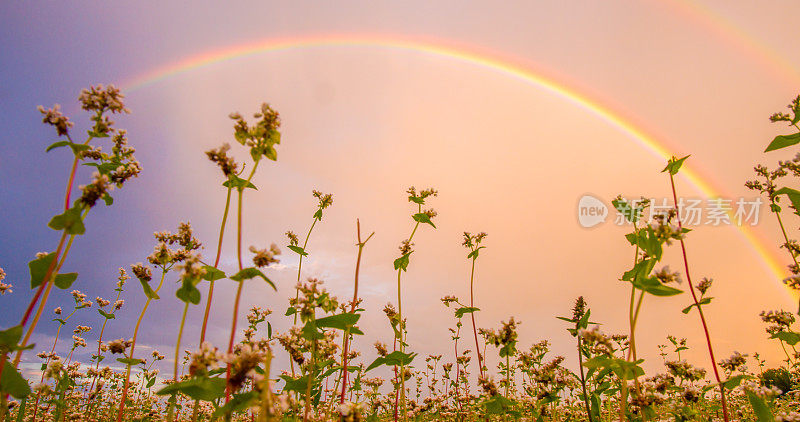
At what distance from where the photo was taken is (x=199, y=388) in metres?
2.50

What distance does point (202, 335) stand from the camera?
11.1ft

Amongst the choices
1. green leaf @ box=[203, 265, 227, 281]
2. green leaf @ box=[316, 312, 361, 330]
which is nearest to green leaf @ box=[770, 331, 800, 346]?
green leaf @ box=[316, 312, 361, 330]

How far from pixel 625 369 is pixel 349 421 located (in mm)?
2492

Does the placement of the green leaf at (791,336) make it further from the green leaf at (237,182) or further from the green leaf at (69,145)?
the green leaf at (69,145)

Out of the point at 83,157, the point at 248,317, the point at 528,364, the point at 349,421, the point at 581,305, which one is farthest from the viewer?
the point at 248,317

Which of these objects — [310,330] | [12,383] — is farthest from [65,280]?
[310,330]

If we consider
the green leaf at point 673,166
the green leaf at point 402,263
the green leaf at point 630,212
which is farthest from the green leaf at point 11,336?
the green leaf at point 673,166

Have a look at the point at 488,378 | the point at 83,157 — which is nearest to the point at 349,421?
the point at 488,378

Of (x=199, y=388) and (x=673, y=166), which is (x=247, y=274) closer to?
(x=199, y=388)

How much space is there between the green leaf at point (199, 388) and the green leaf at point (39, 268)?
63.8 inches

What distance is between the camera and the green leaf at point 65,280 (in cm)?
336

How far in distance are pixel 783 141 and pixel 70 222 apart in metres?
7.28

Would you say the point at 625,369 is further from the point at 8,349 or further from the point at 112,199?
the point at 8,349

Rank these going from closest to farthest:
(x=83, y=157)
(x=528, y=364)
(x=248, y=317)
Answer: (x=83, y=157), (x=528, y=364), (x=248, y=317)
